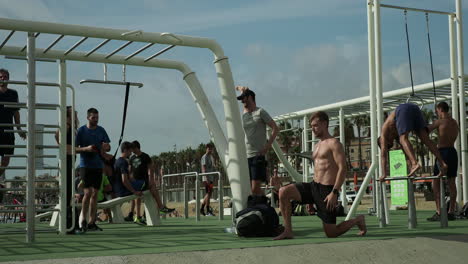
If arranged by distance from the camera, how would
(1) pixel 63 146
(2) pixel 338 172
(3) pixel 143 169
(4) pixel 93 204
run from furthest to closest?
(3) pixel 143 169
(4) pixel 93 204
(1) pixel 63 146
(2) pixel 338 172

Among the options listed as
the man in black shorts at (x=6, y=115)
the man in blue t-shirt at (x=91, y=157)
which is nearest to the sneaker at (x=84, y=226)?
the man in blue t-shirt at (x=91, y=157)

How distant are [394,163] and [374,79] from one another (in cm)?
350

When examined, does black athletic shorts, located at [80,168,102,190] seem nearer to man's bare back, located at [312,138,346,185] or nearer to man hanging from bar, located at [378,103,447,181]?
man's bare back, located at [312,138,346,185]

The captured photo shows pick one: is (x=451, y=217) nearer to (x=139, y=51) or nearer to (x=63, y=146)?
(x=139, y=51)

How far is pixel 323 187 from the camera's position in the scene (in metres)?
7.23

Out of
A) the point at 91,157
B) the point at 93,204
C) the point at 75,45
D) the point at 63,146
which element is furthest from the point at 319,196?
the point at 93,204

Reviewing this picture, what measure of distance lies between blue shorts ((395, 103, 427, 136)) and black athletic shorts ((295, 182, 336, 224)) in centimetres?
186

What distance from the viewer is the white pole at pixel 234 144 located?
8219 mm

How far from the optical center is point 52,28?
7641 millimetres

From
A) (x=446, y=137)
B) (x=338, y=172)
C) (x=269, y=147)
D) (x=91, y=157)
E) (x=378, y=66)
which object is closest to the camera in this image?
(x=338, y=172)

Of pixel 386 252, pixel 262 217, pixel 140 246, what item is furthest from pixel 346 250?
pixel 140 246

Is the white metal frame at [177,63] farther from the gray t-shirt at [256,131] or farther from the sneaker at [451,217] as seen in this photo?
the sneaker at [451,217]

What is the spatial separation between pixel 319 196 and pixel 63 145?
3.70 m

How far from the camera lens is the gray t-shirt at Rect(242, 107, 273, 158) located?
8578mm
